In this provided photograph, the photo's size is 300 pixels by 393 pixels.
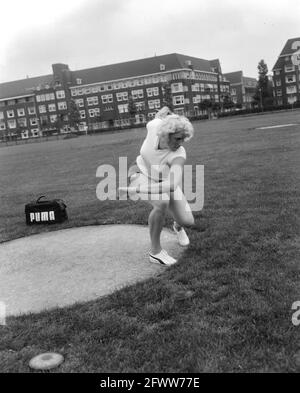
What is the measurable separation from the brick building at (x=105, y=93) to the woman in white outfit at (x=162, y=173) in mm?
108128

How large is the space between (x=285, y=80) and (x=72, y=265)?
113 metres

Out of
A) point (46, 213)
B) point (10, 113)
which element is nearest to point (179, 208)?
point (46, 213)

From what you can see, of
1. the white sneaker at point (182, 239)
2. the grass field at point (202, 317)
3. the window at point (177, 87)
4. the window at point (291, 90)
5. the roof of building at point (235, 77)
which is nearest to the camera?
the grass field at point (202, 317)

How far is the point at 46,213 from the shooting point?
29.6 feet

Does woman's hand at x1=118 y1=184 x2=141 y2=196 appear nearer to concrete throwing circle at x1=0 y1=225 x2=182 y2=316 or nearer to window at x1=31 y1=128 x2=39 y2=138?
concrete throwing circle at x1=0 y1=225 x2=182 y2=316

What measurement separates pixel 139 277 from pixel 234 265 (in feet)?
3.70

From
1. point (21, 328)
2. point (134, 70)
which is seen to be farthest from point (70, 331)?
point (134, 70)

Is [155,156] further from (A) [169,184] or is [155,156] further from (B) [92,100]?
(B) [92,100]

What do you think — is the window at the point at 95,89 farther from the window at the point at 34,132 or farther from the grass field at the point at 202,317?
the grass field at the point at 202,317

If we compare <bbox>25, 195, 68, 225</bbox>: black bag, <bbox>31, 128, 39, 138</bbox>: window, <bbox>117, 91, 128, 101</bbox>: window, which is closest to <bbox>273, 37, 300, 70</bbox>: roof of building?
<bbox>117, 91, 128, 101</bbox>: window

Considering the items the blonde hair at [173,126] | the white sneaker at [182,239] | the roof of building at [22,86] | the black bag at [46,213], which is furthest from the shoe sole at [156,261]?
the roof of building at [22,86]

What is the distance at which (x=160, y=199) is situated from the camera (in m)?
5.84

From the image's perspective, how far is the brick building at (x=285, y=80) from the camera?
10831 centimetres

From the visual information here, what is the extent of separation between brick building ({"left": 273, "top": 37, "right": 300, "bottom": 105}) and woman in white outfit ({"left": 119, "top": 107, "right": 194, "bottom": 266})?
109 meters
